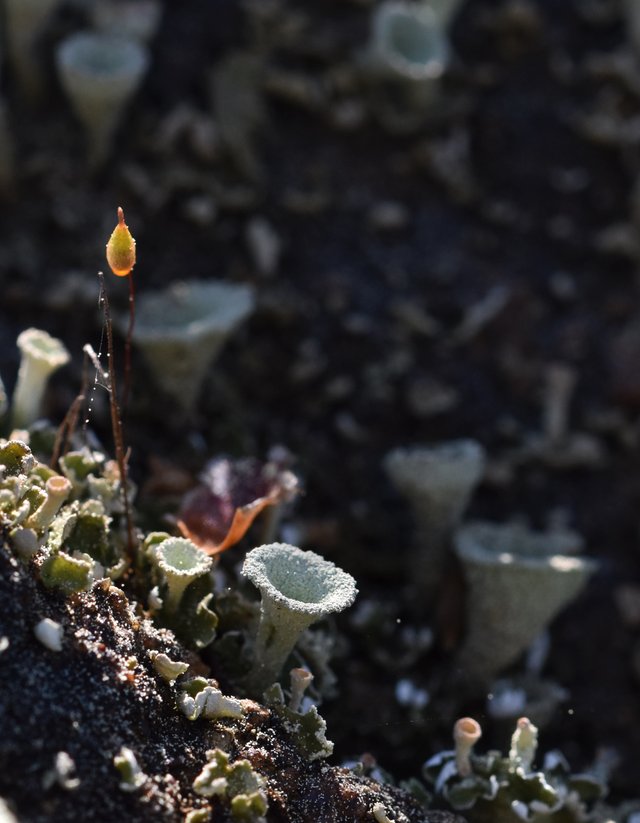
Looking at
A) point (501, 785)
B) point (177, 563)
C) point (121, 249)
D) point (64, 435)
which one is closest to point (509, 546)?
point (501, 785)

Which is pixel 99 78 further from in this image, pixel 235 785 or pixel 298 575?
pixel 235 785

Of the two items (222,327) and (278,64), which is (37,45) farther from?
(222,327)

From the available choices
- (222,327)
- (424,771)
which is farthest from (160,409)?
(424,771)

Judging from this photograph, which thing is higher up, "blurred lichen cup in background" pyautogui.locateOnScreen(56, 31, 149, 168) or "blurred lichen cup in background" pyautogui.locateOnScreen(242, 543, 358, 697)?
"blurred lichen cup in background" pyautogui.locateOnScreen(56, 31, 149, 168)

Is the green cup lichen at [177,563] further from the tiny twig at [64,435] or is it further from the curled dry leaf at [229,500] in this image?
the tiny twig at [64,435]

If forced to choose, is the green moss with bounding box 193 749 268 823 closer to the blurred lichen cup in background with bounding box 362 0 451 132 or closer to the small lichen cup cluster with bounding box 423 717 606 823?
the small lichen cup cluster with bounding box 423 717 606 823

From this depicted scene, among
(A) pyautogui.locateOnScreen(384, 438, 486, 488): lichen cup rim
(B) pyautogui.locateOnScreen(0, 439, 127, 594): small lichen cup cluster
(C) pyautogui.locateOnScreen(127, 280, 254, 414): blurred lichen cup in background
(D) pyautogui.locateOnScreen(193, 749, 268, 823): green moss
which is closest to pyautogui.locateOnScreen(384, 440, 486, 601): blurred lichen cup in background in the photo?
(A) pyautogui.locateOnScreen(384, 438, 486, 488): lichen cup rim
